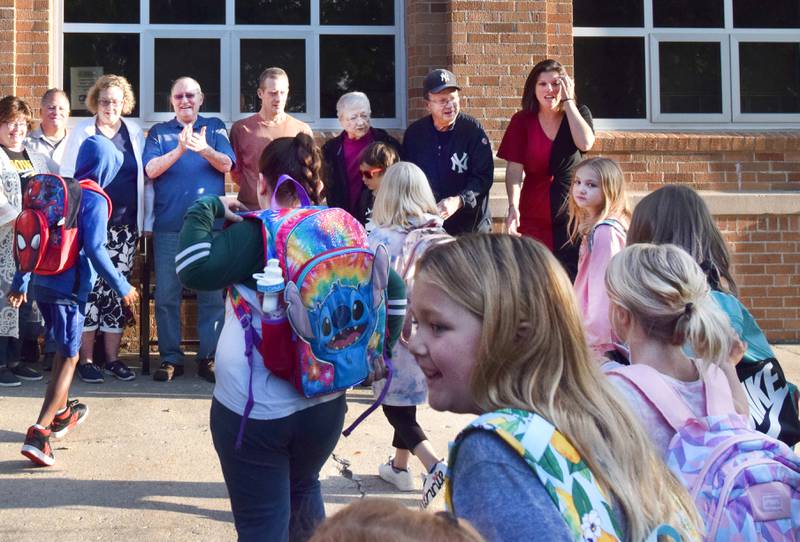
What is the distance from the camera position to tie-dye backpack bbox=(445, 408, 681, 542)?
1.76 m

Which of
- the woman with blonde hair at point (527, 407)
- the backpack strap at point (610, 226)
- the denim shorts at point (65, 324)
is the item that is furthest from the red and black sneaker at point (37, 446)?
the woman with blonde hair at point (527, 407)

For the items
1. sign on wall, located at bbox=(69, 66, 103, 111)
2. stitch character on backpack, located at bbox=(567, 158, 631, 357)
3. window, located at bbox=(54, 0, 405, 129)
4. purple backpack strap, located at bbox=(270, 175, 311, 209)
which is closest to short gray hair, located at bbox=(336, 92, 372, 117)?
window, located at bbox=(54, 0, 405, 129)

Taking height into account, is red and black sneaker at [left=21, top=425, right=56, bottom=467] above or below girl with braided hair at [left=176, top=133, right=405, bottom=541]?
below

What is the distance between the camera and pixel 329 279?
3.41 metres

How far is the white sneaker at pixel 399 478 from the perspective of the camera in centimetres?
550

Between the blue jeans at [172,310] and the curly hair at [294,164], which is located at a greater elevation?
the curly hair at [294,164]

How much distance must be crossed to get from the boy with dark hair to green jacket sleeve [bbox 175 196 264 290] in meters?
2.50

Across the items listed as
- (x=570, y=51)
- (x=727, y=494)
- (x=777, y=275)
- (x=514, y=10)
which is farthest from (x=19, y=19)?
(x=727, y=494)

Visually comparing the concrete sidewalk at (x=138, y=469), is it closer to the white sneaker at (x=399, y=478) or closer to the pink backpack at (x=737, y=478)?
the white sneaker at (x=399, y=478)

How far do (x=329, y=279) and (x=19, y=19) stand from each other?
6417 mm

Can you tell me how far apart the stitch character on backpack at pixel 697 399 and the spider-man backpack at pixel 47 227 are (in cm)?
367

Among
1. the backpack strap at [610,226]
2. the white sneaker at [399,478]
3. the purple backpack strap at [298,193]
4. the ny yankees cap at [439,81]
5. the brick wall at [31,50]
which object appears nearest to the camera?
the purple backpack strap at [298,193]

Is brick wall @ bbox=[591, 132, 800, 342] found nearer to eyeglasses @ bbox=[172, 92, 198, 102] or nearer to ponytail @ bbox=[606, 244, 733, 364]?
eyeglasses @ bbox=[172, 92, 198, 102]

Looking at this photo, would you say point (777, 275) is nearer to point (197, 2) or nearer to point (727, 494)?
point (197, 2)
